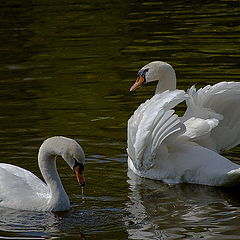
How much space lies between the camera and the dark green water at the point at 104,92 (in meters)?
8.48

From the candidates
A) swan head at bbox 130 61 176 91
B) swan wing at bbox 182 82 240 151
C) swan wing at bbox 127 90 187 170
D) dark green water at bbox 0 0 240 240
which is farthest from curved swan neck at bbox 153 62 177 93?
swan wing at bbox 127 90 187 170

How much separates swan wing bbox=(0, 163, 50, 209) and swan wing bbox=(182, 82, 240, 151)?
199 centimetres

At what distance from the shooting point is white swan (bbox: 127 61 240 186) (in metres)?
9.52

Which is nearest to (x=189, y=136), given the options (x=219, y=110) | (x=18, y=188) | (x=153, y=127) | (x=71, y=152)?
(x=153, y=127)

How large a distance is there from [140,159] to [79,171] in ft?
4.87

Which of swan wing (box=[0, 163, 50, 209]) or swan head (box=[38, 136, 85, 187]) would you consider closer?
swan head (box=[38, 136, 85, 187])

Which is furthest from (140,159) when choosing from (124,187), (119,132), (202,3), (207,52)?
(202,3)

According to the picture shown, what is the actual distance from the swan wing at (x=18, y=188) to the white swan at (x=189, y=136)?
1216 millimetres

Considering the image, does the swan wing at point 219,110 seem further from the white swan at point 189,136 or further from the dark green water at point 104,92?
the dark green water at point 104,92

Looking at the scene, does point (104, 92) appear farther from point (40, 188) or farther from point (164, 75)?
point (40, 188)

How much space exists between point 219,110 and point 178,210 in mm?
1928

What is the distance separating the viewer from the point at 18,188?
8.96 metres

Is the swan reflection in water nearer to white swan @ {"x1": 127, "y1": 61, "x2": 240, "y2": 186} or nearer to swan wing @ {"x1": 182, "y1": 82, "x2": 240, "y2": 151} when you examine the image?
white swan @ {"x1": 127, "y1": 61, "x2": 240, "y2": 186}

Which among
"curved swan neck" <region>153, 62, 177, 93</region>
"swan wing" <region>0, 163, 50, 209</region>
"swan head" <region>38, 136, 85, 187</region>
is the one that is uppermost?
"curved swan neck" <region>153, 62, 177, 93</region>
